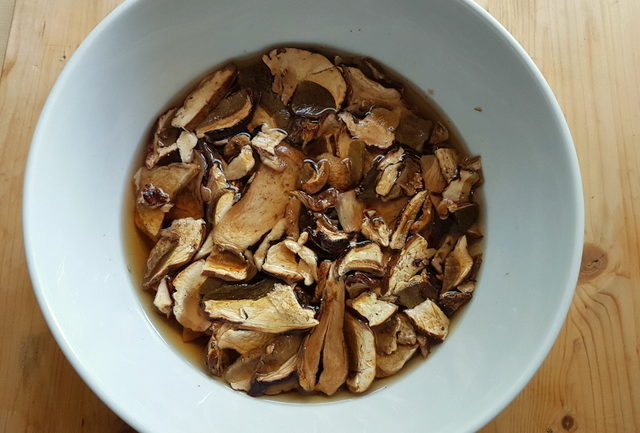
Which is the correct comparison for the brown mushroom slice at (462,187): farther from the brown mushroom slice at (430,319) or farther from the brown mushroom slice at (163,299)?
the brown mushroom slice at (163,299)

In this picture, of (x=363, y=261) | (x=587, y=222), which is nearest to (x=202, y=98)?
(x=363, y=261)

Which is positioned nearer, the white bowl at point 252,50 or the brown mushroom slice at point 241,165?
the white bowl at point 252,50

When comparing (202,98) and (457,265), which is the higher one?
(202,98)

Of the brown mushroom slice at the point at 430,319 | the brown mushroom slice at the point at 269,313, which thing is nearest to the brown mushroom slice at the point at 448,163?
the brown mushroom slice at the point at 430,319

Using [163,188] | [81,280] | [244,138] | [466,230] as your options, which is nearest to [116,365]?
[81,280]

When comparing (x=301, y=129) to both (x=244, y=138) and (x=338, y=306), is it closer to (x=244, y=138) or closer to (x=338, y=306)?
(x=244, y=138)

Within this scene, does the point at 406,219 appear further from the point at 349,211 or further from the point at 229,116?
the point at 229,116
